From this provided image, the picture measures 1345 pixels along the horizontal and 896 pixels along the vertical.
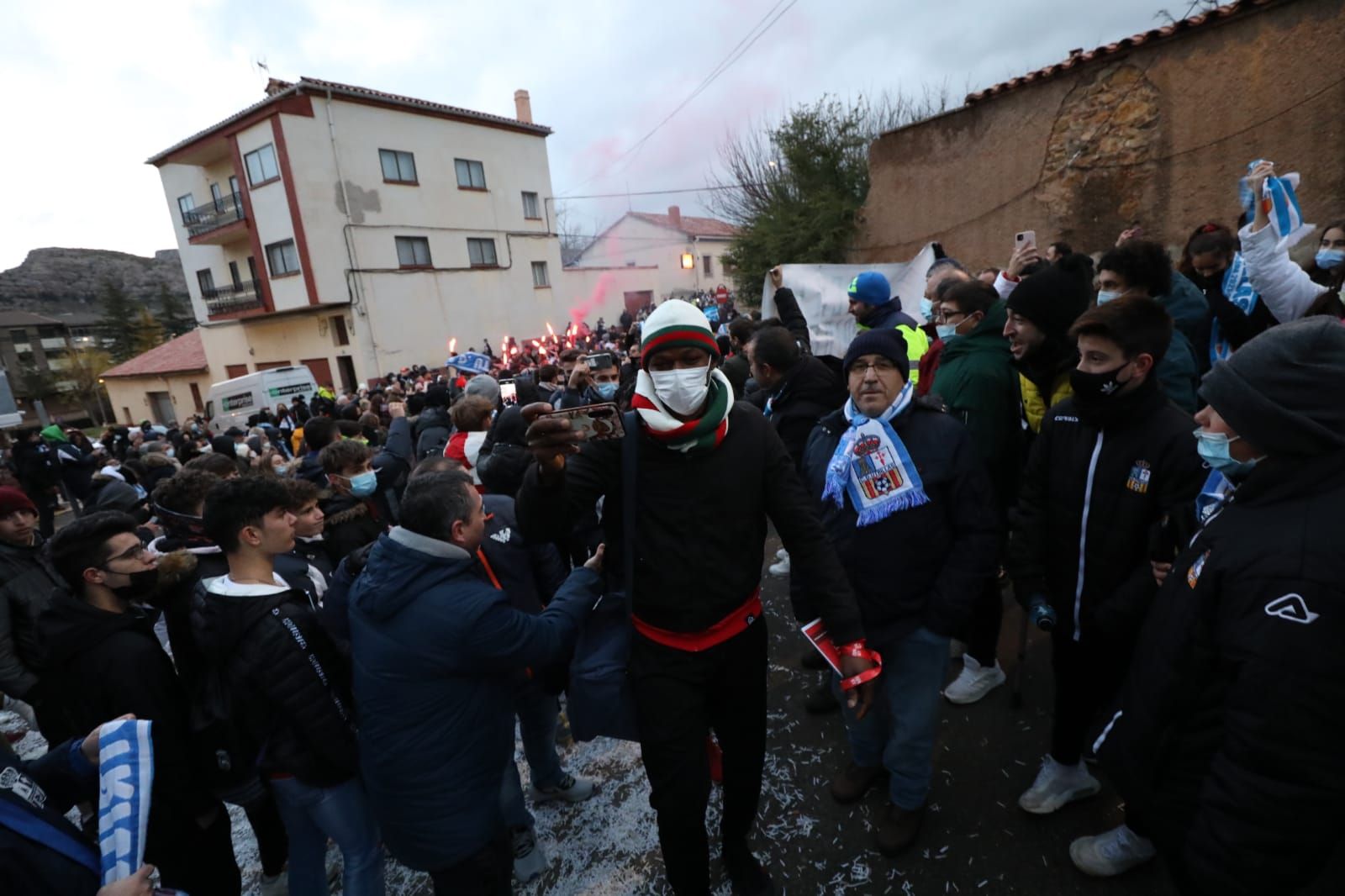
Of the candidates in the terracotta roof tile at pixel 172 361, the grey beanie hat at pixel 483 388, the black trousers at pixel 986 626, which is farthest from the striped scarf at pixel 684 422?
the terracotta roof tile at pixel 172 361

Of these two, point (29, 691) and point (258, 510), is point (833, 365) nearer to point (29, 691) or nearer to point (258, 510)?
point (258, 510)

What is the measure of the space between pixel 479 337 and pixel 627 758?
2567 cm

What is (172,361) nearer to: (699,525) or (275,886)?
(275,886)

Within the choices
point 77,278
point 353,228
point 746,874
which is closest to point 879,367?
point 746,874

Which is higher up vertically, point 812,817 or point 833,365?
point 833,365

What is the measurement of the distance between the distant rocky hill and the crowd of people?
2843 inches

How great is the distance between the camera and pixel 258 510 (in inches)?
90.8

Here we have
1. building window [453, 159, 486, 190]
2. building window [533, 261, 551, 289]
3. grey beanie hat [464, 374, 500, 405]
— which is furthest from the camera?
building window [533, 261, 551, 289]

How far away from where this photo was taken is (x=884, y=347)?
8.37ft

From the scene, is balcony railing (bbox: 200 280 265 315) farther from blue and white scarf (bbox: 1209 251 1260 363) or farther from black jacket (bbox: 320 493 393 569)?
blue and white scarf (bbox: 1209 251 1260 363)

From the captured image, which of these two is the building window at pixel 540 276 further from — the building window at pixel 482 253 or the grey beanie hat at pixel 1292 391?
the grey beanie hat at pixel 1292 391

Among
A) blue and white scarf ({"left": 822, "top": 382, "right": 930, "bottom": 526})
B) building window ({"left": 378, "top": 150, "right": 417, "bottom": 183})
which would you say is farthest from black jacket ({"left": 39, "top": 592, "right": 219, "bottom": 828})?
building window ({"left": 378, "top": 150, "right": 417, "bottom": 183})

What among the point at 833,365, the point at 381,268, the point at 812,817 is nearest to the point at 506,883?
the point at 812,817

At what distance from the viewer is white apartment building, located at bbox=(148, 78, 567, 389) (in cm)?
2181
